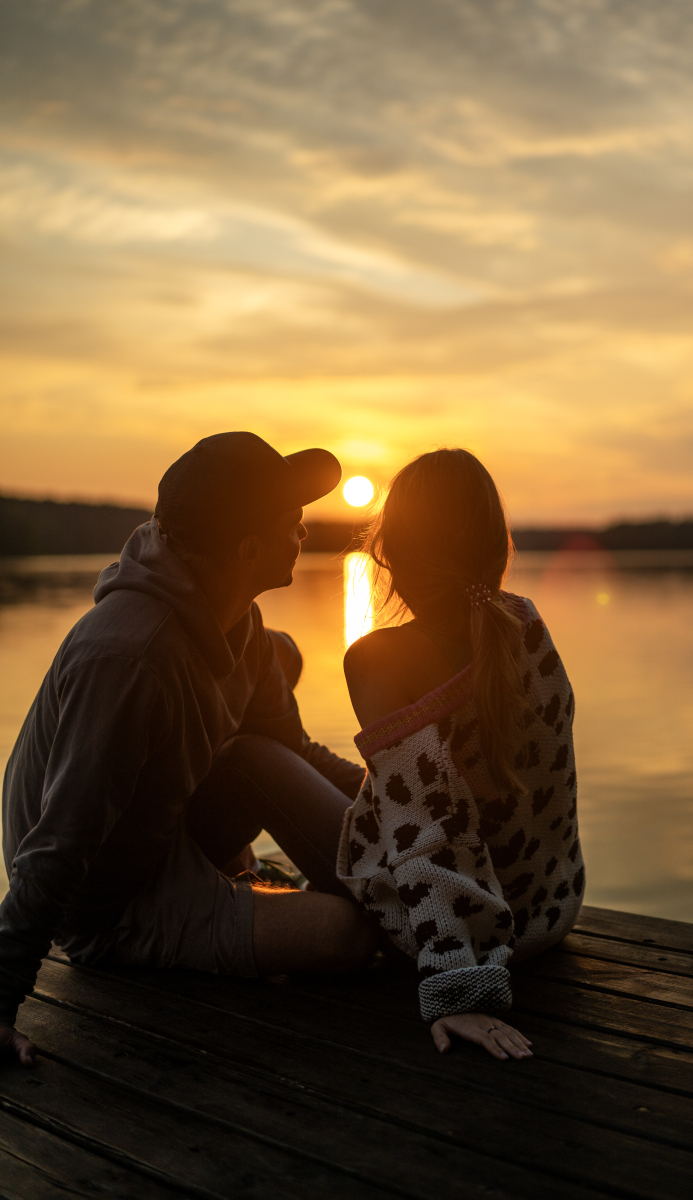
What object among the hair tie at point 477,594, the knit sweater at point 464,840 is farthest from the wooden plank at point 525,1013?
the hair tie at point 477,594

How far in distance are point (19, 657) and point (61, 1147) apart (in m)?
11.2

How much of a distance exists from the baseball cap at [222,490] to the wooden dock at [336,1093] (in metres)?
0.98

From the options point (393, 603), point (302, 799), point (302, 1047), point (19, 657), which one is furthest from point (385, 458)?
point (19, 657)

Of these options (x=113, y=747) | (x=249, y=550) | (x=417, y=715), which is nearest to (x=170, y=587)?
(x=249, y=550)

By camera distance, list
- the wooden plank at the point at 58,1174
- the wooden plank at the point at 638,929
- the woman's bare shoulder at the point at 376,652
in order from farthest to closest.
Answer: the wooden plank at the point at 638,929, the woman's bare shoulder at the point at 376,652, the wooden plank at the point at 58,1174

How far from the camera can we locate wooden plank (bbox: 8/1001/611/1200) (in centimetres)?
130

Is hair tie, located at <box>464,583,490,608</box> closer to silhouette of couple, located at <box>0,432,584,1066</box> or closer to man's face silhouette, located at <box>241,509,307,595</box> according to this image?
silhouette of couple, located at <box>0,432,584,1066</box>

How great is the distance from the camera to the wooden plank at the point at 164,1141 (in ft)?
4.22

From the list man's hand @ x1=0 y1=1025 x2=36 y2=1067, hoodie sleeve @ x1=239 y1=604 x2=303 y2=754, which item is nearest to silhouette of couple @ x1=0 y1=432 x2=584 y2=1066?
man's hand @ x1=0 y1=1025 x2=36 y2=1067

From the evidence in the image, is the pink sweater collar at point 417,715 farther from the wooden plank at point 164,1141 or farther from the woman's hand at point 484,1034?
the wooden plank at point 164,1141

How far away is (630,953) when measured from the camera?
2.23 m

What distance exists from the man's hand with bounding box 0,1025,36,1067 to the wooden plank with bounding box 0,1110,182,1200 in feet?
0.65

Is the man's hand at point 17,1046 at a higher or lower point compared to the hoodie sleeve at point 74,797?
lower

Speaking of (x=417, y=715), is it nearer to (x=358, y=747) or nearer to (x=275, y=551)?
(x=358, y=747)
